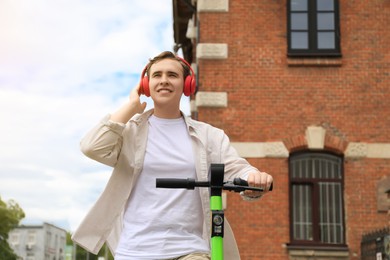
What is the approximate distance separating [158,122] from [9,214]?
51284 mm

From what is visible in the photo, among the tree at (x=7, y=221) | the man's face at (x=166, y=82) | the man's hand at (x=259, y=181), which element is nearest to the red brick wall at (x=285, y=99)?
the man's face at (x=166, y=82)

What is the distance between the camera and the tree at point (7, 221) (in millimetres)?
52625

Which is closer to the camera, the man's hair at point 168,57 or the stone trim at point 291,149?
the man's hair at point 168,57


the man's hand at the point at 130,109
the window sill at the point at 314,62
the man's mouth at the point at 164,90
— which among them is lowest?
the man's hand at the point at 130,109

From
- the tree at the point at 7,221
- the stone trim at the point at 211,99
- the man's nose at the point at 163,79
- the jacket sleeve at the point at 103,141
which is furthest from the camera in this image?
the tree at the point at 7,221

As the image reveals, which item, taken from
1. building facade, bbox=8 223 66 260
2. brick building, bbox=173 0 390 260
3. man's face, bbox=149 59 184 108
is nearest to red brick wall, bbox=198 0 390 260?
brick building, bbox=173 0 390 260

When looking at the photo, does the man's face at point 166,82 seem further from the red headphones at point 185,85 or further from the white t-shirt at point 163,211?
the white t-shirt at point 163,211

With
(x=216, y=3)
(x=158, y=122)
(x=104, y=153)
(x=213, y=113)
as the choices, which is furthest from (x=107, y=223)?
(x=216, y=3)

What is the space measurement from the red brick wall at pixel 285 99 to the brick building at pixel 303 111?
20mm

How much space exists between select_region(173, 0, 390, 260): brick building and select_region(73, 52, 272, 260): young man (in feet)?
31.6

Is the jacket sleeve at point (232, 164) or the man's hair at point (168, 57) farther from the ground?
the man's hair at point (168, 57)

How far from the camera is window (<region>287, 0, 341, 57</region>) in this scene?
14.3 metres

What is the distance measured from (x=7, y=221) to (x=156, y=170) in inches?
2031

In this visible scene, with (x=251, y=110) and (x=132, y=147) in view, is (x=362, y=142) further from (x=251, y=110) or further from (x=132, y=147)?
(x=132, y=147)
